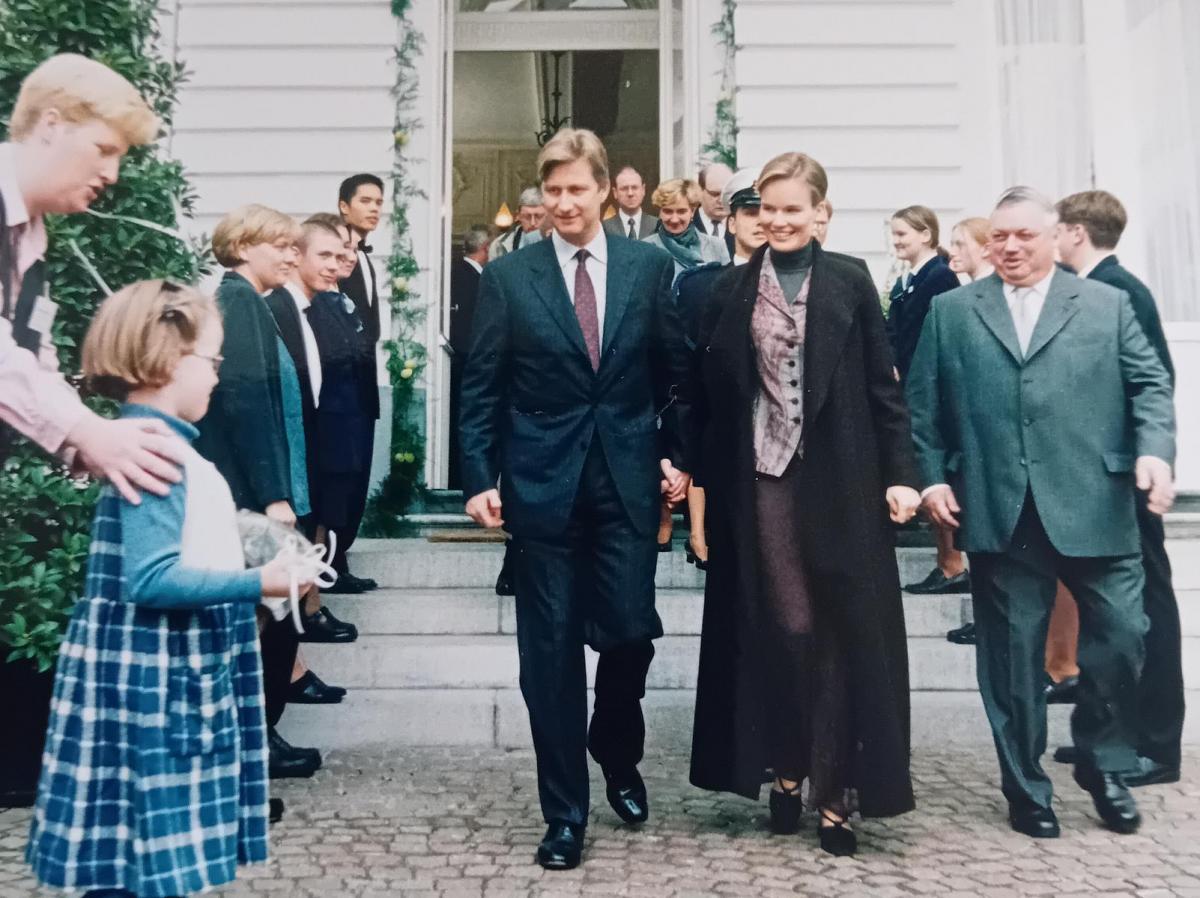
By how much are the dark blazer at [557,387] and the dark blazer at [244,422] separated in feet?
2.00

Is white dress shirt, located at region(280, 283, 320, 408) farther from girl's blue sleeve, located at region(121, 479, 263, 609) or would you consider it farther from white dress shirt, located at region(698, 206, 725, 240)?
white dress shirt, located at region(698, 206, 725, 240)

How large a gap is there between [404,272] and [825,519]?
170 inches

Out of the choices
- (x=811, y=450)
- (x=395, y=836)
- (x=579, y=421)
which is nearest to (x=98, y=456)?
(x=579, y=421)

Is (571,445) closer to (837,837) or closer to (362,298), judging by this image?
(837,837)

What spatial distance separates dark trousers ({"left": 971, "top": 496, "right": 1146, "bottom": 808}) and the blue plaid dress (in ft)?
7.93

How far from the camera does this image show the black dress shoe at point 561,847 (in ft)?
10.7

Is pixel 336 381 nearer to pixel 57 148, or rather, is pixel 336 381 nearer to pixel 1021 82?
pixel 57 148

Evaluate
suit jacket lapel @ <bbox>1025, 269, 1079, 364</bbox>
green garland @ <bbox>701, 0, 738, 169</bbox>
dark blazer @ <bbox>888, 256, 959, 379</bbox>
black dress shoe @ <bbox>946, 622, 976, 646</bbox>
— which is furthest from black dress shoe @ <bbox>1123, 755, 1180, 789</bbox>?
green garland @ <bbox>701, 0, 738, 169</bbox>

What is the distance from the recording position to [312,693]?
468 cm

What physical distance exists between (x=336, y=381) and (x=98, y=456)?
264cm

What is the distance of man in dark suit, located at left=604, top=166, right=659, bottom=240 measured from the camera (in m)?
6.74

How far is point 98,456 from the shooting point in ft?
7.50

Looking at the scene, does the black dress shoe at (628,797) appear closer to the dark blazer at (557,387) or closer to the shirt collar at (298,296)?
the dark blazer at (557,387)

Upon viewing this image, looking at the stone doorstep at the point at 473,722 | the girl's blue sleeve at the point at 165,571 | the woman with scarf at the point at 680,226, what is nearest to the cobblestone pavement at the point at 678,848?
the stone doorstep at the point at 473,722
